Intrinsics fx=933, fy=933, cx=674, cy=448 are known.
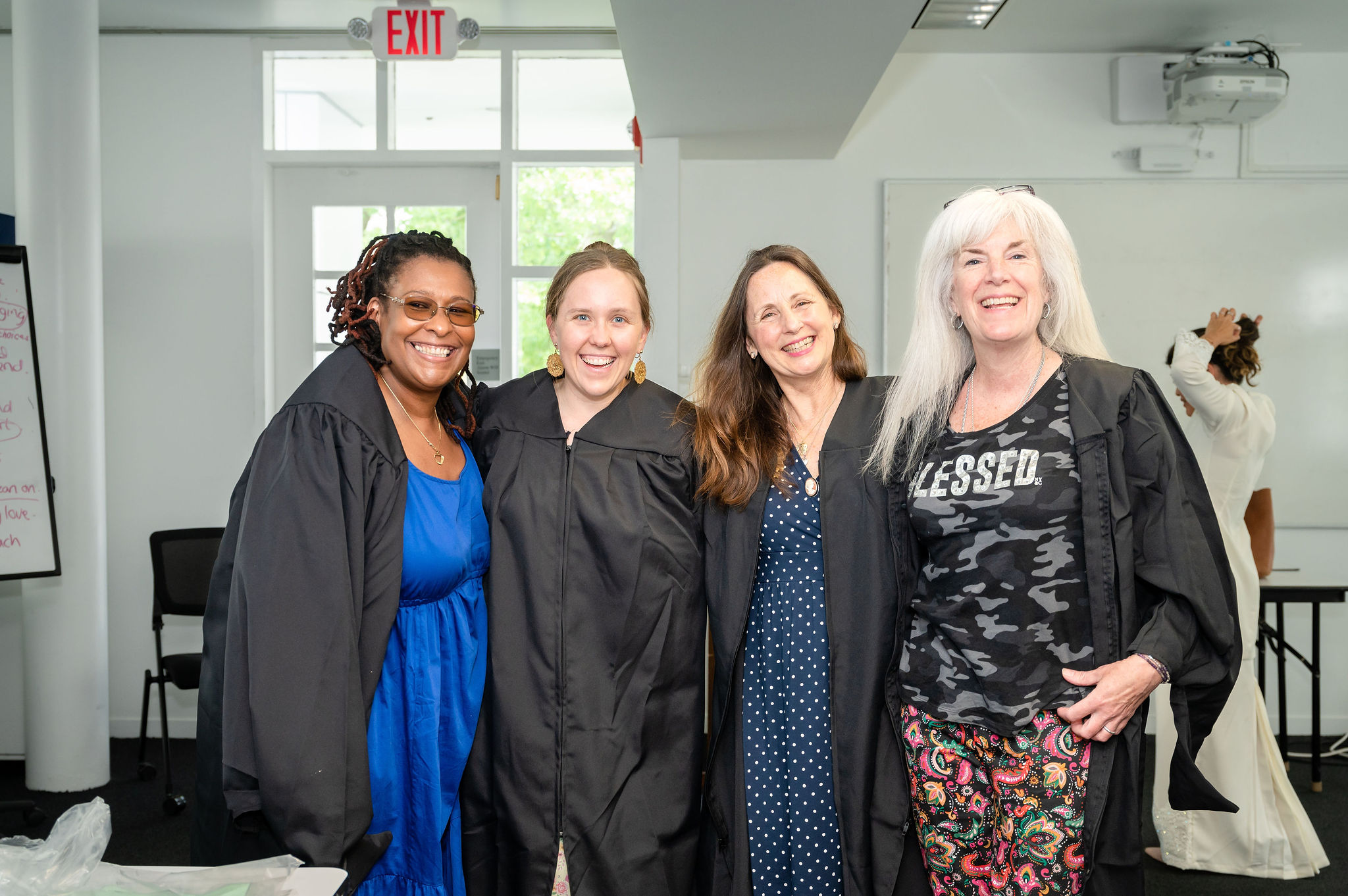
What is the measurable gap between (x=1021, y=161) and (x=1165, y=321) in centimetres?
101

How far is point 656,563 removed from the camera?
6.20ft

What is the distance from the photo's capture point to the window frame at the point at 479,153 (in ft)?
14.4

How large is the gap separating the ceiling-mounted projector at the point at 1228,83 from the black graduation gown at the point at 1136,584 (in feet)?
10.5

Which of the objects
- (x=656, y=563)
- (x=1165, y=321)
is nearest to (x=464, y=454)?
(x=656, y=563)

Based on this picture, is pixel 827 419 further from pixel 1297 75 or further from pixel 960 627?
pixel 1297 75

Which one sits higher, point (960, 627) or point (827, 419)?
point (827, 419)

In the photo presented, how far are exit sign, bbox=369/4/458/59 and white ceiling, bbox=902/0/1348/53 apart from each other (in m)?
2.00

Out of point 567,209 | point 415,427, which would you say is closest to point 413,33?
point 567,209

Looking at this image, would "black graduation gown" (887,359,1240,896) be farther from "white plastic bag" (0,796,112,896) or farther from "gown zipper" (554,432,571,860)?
"white plastic bag" (0,796,112,896)

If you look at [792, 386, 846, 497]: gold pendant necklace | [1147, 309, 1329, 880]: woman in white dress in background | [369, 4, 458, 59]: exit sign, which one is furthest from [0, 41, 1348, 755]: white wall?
[792, 386, 846, 497]: gold pendant necklace

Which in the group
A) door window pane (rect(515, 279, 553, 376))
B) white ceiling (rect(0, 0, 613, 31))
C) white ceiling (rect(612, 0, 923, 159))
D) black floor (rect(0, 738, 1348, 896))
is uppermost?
white ceiling (rect(0, 0, 613, 31))

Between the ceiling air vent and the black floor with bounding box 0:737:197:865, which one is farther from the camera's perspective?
the ceiling air vent

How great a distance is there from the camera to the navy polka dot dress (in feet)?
5.96

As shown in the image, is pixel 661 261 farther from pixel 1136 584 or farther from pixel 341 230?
pixel 1136 584
